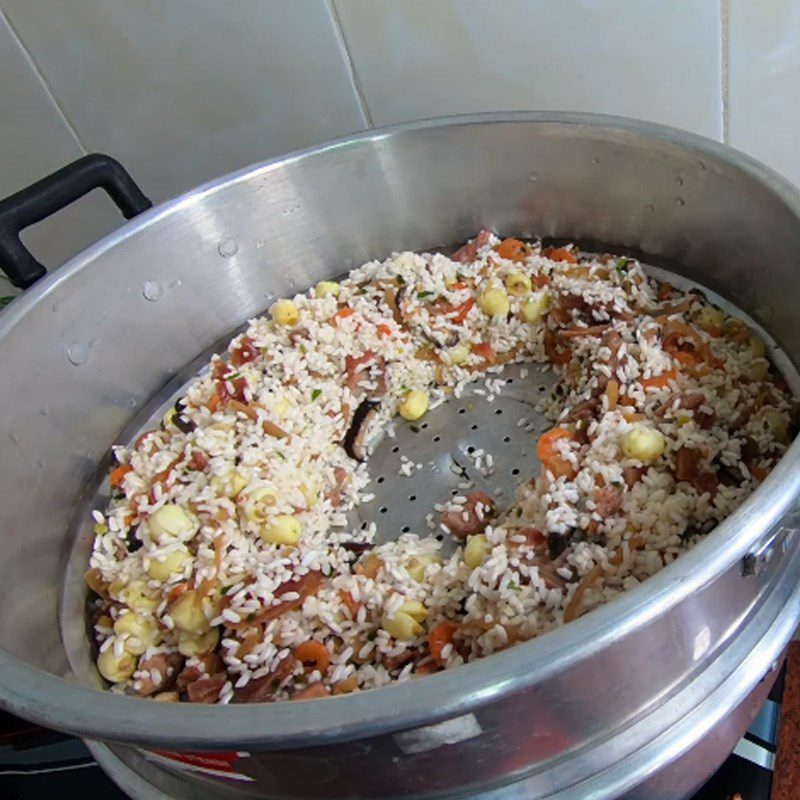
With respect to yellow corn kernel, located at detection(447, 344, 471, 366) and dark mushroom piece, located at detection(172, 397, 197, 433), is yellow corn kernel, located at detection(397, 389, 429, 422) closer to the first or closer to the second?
yellow corn kernel, located at detection(447, 344, 471, 366)

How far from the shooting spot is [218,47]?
1.32 metres

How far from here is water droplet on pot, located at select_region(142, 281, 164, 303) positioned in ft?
4.01

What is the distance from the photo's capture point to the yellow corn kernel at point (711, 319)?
3.60 feet

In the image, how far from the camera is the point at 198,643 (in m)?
0.95

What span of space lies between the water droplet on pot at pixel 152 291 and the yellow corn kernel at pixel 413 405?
0.40m

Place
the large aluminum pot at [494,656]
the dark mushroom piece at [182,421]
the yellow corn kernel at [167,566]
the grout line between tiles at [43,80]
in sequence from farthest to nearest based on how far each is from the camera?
the grout line between tiles at [43,80]
the dark mushroom piece at [182,421]
the yellow corn kernel at [167,566]
the large aluminum pot at [494,656]

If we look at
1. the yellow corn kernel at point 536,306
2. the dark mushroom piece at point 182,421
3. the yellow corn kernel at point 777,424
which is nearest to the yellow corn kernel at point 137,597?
the dark mushroom piece at point 182,421

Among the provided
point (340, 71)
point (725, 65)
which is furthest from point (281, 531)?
point (725, 65)

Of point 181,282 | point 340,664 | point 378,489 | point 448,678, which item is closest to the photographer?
point 448,678

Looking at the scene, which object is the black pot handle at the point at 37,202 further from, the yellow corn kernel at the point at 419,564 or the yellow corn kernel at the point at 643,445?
the yellow corn kernel at the point at 643,445

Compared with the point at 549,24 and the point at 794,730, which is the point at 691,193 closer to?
the point at 549,24

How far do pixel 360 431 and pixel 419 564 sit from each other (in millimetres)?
285

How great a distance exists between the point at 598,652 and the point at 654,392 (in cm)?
54

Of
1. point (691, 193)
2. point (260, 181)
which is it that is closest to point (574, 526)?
point (691, 193)
